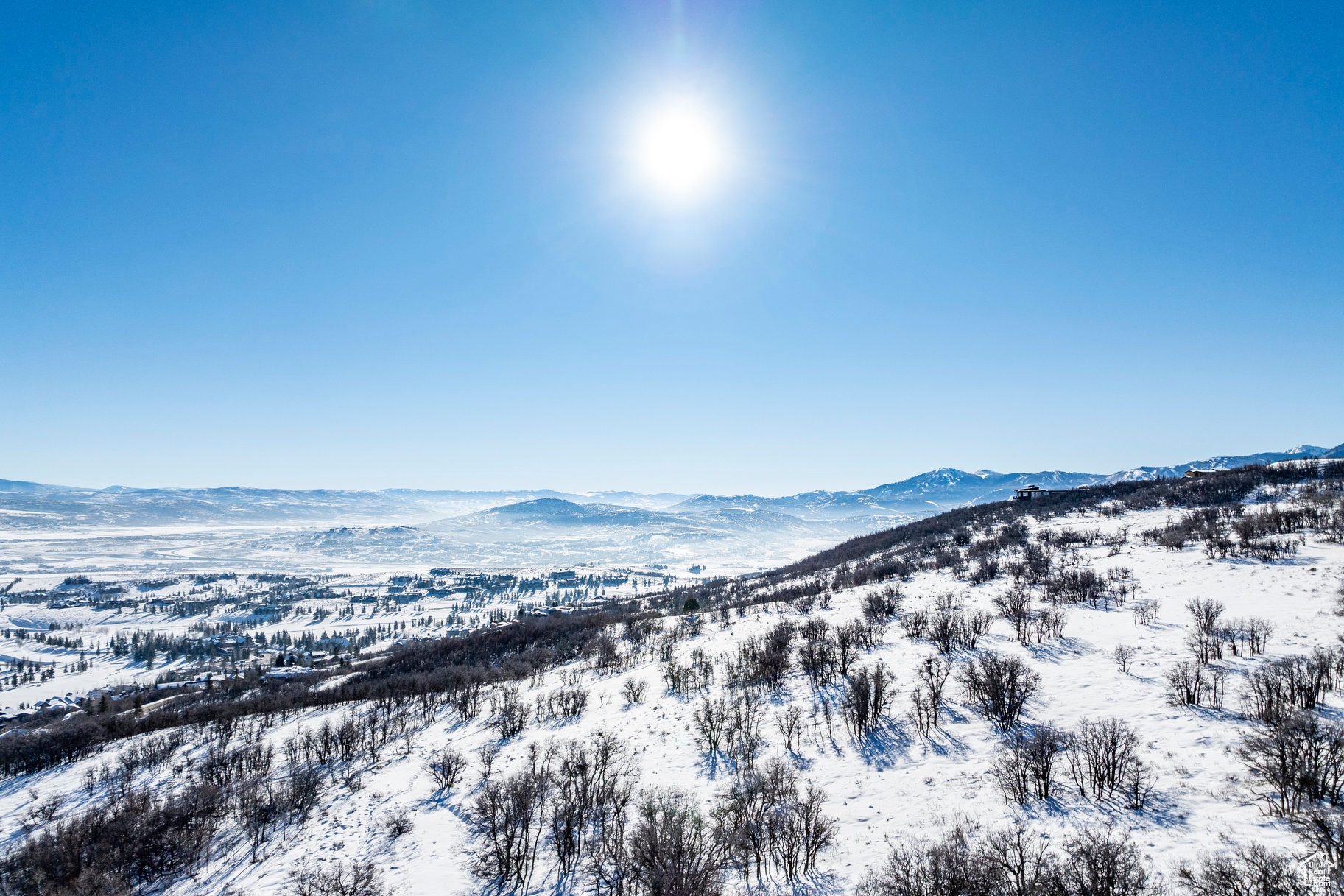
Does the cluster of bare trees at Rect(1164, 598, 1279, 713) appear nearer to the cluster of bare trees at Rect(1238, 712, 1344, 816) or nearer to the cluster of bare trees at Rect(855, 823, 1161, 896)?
the cluster of bare trees at Rect(1238, 712, 1344, 816)

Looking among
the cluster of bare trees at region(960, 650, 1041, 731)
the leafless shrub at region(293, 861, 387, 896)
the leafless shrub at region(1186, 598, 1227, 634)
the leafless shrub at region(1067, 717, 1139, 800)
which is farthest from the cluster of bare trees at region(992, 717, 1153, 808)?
the leafless shrub at region(293, 861, 387, 896)

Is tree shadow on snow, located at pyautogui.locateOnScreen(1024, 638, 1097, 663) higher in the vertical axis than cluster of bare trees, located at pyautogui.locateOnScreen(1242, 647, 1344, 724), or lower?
lower

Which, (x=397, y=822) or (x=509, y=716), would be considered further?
(x=509, y=716)

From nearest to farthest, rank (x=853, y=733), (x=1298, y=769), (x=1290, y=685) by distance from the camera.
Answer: (x=1298, y=769) → (x=1290, y=685) → (x=853, y=733)

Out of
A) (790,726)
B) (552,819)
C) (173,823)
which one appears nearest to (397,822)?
(552,819)

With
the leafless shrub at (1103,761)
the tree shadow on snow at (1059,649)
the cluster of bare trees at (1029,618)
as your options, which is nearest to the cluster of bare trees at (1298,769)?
the leafless shrub at (1103,761)

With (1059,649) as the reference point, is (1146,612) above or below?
above

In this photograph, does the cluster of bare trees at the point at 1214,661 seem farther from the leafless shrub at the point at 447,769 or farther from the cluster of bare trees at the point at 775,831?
the leafless shrub at the point at 447,769

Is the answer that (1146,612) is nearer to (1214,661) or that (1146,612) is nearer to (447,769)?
(1214,661)
